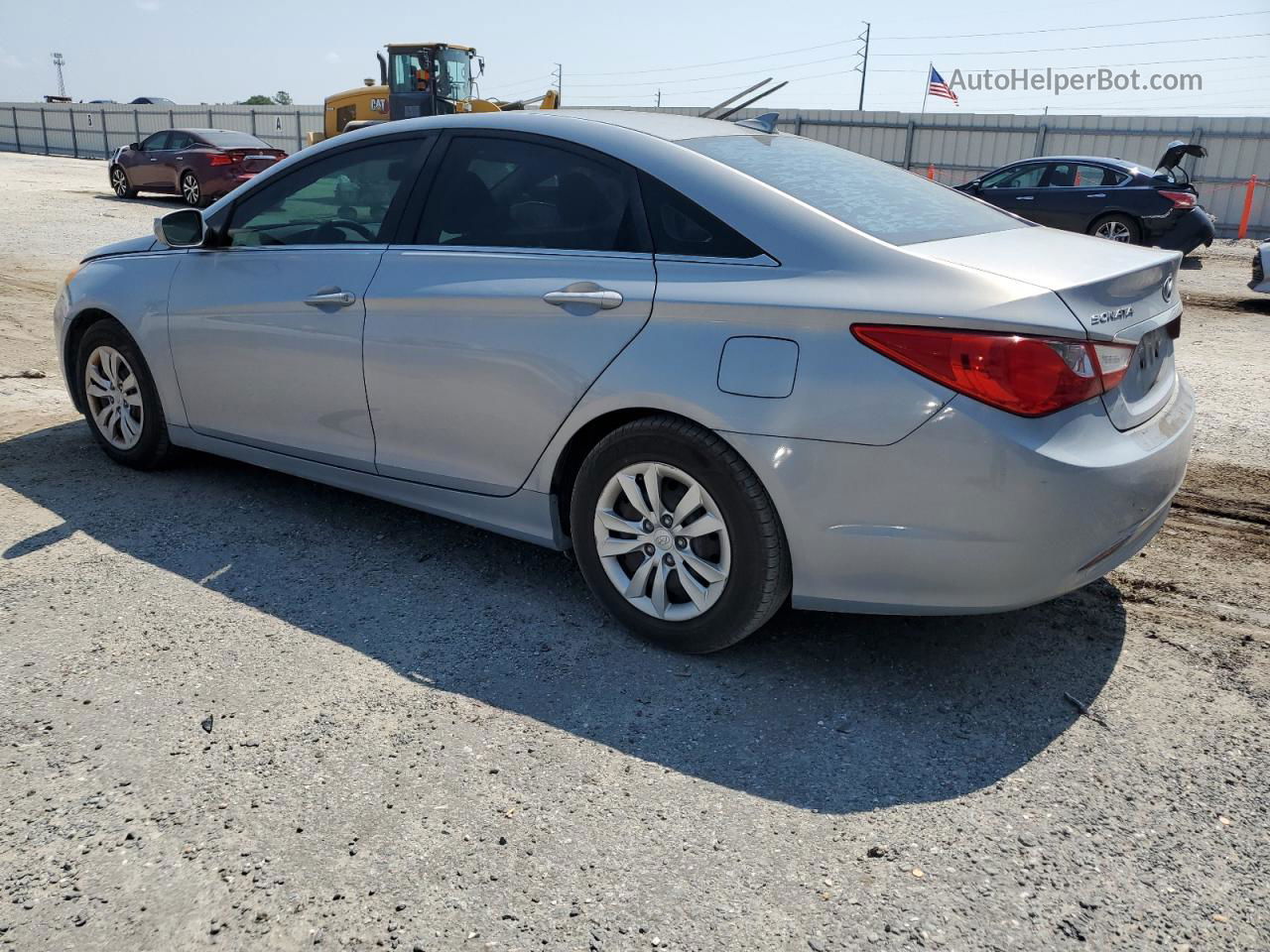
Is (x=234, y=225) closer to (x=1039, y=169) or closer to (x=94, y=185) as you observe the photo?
(x=1039, y=169)

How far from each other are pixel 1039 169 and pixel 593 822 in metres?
15.1

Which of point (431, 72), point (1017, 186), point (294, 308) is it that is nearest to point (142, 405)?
point (294, 308)

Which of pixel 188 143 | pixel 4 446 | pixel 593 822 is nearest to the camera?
pixel 593 822

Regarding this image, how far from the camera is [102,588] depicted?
379 cm

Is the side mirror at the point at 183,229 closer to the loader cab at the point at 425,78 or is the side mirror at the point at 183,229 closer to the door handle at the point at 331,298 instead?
the door handle at the point at 331,298

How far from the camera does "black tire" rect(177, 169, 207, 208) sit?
2025 cm

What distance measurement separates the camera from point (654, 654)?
3.39m

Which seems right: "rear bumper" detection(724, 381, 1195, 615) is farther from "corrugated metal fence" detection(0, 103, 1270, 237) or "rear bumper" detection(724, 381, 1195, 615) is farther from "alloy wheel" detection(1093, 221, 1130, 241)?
"corrugated metal fence" detection(0, 103, 1270, 237)

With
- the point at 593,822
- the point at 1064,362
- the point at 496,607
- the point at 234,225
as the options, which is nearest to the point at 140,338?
the point at 234,225

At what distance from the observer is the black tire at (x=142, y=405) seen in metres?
4.82

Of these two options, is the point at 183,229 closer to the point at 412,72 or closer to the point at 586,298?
the point at 586,298

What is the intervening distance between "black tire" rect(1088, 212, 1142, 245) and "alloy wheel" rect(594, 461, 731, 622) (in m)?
13.3

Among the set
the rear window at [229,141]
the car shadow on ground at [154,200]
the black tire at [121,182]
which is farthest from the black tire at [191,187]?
the black tire at [121,182]

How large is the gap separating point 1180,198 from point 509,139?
44.2 ft
